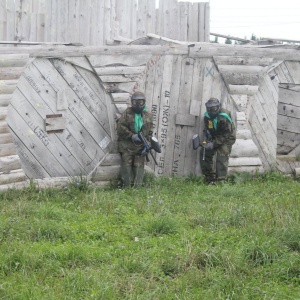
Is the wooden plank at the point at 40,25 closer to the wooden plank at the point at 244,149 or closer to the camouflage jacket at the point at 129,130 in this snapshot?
the camouflage jacket at the point at 129,130

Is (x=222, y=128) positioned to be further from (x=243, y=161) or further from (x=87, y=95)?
(x=87, y=95)

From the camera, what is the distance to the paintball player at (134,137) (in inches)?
426

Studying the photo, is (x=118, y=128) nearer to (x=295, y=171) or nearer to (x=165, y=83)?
(x=165, y=83)

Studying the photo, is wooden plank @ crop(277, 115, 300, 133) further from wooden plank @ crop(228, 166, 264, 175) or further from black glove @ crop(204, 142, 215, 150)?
black glove @ crop(204, 142, 215, 150)

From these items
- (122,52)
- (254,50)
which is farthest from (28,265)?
(254,50)

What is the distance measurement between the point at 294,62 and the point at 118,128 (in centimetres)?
360

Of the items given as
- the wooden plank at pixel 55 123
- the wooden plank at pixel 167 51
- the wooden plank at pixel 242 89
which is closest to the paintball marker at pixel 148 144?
the wooden plank at pixel 55 123

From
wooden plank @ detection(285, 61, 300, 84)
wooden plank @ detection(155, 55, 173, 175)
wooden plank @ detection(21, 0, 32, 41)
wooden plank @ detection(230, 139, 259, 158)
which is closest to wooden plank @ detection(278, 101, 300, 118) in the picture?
wooden plank @ detection(285, 61, 300, 84)

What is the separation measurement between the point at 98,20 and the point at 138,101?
10.8 ft

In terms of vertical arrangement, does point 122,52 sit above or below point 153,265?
above

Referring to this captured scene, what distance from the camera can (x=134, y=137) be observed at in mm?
10797

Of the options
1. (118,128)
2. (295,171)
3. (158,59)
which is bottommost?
(295,171)

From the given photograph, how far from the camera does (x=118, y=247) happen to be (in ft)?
23.4

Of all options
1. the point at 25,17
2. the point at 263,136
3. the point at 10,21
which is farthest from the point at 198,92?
the point at 10,21
